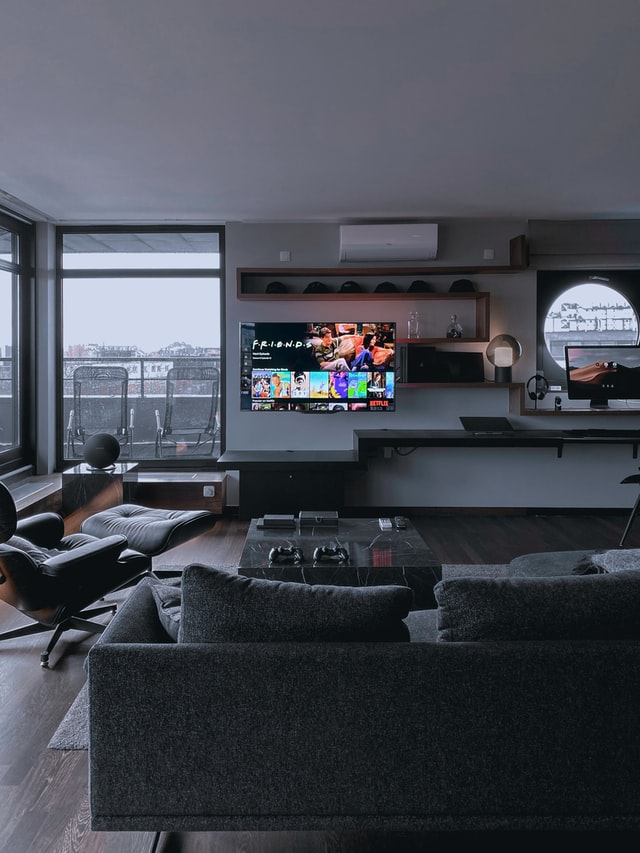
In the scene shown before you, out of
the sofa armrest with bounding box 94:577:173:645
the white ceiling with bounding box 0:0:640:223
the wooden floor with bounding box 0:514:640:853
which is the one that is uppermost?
the white ceiling with bounding box 0:0:640:223

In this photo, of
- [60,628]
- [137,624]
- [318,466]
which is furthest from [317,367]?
[137,624]

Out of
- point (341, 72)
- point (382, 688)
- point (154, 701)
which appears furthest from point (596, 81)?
point (154, 701)

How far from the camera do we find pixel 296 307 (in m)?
5.58

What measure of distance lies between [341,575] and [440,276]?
3356 millimetres

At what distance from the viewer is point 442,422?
5.66m

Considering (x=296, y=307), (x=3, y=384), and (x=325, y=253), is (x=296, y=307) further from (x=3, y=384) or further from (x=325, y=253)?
(x=3, y=384)

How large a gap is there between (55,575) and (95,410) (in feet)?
10.8

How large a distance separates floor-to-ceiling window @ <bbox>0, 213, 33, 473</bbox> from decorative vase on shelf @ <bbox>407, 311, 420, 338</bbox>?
10.6ft

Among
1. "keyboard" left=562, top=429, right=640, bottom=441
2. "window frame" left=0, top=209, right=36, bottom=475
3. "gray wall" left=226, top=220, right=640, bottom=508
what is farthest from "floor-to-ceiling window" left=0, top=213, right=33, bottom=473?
"keyboard" left=562, top=429, right=640, bottom=441

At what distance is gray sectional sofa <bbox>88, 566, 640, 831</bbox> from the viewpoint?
157cm

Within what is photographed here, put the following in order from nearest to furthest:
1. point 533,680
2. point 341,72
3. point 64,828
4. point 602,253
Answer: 1. point 533,680
2. point 64,828
3. point 341,72
4. point 602,253

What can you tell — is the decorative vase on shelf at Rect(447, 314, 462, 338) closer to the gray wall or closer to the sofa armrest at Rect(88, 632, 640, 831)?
the gray wall

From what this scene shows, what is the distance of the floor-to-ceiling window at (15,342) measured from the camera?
5.16 meters

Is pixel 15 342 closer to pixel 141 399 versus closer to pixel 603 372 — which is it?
pixel 141 399
